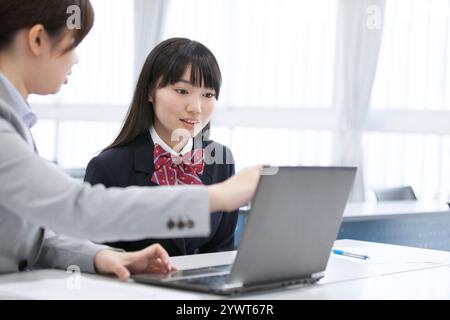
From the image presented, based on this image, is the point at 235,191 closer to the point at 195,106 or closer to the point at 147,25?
the point at 195,106

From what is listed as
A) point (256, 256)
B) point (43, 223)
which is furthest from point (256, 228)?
point (43, 223)

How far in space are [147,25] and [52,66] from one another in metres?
5.62

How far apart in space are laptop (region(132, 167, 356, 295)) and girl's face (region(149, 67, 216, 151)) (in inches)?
32.2

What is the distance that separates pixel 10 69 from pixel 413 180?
13.9 feet

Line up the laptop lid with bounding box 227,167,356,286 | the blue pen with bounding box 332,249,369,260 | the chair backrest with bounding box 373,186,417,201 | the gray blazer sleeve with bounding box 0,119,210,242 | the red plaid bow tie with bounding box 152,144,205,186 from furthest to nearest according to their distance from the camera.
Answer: the chair backrest with bounding box 373,186,417,201 → the red plaid bow tie with bounding box 152,144,205,186 → the blue pen with bounding box 332,249,369,260 → the laptop lid with bounding box 227,167,356,286 → the gray blazer sleeve with bounding box 0,119,210,242

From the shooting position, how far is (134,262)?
1.66 m

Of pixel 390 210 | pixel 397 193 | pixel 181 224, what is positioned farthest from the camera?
pixel 397 193

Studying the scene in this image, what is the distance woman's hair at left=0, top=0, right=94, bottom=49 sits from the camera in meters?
1.49

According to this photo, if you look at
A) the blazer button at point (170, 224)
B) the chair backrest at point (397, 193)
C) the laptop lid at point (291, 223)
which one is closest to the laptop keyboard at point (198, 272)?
the laptop lid at point (291, 223)

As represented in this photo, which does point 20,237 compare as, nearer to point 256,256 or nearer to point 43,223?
point 43,223

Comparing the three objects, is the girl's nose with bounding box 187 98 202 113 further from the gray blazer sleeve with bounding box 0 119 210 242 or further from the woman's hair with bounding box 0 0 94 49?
the gray blazer sleeve with bounding box 0 119 210 242

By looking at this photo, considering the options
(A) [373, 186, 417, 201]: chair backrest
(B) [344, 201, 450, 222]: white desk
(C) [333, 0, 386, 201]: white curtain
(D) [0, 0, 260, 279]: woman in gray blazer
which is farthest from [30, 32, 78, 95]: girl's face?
(C) [333, 0, 386, 201]: white curtain

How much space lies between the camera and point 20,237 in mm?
1608

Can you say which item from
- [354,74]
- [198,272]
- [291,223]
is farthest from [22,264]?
[354,74]
